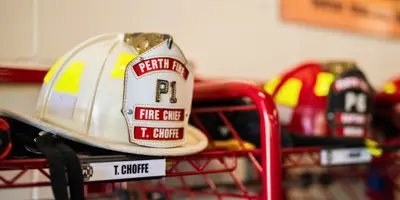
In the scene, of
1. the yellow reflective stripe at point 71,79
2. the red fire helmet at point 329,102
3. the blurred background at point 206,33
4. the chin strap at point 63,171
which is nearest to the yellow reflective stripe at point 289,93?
the red fire helmet at point 329,102

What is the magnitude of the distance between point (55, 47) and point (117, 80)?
40 cm

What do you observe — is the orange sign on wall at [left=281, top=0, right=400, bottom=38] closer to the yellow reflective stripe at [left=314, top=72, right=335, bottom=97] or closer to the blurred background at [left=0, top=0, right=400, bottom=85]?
the blurred background at [left=0, top=0, right=400, bottom=85]

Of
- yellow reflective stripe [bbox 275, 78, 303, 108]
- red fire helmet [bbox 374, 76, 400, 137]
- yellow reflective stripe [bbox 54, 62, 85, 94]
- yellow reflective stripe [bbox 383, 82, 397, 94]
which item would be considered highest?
yellow reflective stripe [bbox 54, 62, 85, 94]

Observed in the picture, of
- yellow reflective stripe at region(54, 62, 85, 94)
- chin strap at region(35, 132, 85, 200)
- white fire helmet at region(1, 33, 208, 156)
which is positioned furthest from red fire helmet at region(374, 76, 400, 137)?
chin strap at region(35, 132, 85, 200)

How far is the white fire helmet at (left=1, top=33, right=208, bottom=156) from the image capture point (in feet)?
2.65

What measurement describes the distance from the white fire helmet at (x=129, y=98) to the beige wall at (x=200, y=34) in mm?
311

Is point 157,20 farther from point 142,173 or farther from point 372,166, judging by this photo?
point 372,166

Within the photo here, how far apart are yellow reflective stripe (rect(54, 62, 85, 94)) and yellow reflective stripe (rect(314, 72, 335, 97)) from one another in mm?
540

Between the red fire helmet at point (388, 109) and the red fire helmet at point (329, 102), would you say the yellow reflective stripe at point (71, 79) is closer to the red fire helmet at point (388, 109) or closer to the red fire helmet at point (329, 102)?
the red fire helmet at point (329, 102)

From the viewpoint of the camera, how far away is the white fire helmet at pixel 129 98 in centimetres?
81

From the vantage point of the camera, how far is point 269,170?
2.84 feet

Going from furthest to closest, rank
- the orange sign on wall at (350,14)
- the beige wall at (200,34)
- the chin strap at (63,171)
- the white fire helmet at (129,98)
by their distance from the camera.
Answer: the orange sign on wall at (350,14) < the beige wall at (200,34) < the white fire helmet at (129,98) < the chin strap at (63,171)

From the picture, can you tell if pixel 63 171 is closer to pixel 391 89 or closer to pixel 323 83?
pixel 323 83

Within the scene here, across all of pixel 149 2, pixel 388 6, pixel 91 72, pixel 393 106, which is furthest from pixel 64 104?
pixel 388 6
